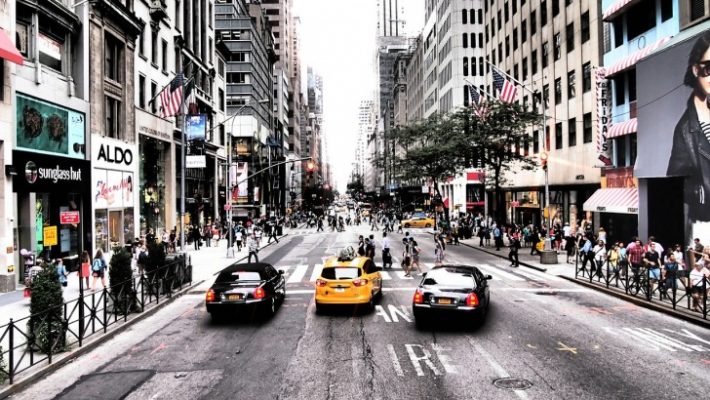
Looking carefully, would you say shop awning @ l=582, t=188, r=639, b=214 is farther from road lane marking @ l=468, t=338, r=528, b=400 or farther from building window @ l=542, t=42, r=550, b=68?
road lane marking @ l=468, t=338, r=528, b=400

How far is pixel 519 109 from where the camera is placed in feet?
121

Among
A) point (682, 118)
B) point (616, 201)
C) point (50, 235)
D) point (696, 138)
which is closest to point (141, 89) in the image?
point (50, 235)

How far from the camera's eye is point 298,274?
24797 millimetres

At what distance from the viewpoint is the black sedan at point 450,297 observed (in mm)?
13070

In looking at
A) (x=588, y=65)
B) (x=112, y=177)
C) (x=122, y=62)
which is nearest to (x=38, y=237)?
(x=112, y=177)

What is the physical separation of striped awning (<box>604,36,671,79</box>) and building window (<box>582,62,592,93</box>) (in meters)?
5.66

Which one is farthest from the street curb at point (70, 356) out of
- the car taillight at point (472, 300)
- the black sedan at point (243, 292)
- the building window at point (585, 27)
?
the building window at point (585, 27)

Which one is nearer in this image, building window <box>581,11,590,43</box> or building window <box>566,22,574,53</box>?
building window <box>581,11,590,43</box>

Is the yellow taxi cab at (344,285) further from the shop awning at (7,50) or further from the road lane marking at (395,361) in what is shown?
the shop awning at (7,50)

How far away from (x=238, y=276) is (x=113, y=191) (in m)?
18.2

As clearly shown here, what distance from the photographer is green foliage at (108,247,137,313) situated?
1483 cm

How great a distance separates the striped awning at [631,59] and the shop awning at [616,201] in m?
6.61

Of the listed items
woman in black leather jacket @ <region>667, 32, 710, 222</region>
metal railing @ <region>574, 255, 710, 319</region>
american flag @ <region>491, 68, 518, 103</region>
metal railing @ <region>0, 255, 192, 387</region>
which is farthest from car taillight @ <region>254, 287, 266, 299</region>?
american flag @ <region>491, 68, 518, 103</region>

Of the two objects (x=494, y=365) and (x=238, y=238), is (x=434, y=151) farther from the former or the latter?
(x=494, y=365)
